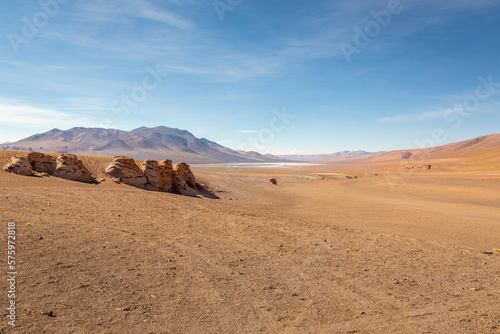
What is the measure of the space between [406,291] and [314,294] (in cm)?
210

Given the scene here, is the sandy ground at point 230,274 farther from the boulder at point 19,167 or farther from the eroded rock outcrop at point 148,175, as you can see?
the eroded rock outcrop at point 148,175

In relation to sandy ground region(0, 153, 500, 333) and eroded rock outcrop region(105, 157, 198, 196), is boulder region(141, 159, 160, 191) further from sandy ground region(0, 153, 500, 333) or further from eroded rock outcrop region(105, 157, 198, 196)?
sandy ground region(0, 153, 500, 333)

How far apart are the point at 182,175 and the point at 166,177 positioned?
6.77 ft

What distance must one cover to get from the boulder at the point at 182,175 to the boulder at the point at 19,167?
30.7 ft

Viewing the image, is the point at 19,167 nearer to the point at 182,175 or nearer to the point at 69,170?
the point at 69,170

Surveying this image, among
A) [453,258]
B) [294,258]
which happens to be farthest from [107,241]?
[453,258]

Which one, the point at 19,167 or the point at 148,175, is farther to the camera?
the point at 148,175

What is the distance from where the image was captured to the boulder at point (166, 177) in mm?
20406

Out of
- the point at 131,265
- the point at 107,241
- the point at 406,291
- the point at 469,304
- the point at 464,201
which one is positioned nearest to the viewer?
the point at 469,304

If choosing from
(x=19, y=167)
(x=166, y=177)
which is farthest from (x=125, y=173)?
(x=19, y=167)

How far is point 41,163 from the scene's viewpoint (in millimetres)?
17672

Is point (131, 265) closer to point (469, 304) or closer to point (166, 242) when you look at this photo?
point (166, 242)

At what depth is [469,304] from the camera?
546cm

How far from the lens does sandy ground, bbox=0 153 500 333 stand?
4645mm
